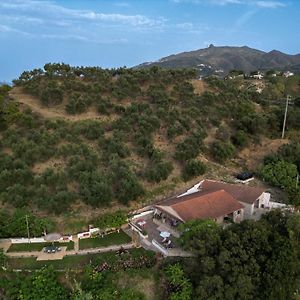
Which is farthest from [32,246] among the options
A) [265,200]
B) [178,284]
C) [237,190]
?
[265,200]

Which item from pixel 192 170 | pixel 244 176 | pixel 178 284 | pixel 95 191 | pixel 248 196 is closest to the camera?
pixel 178 284

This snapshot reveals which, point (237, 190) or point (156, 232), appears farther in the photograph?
point (237, 190)

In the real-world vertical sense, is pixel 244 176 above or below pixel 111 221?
above

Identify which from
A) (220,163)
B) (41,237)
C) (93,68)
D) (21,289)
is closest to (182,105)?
(220,163)

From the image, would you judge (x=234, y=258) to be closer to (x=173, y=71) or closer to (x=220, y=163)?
(x=220, y=163)

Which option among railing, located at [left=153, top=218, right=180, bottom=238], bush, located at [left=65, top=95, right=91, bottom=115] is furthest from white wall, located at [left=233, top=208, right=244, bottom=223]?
bush, located at [left=65, top=95, right=91, bottom=115]

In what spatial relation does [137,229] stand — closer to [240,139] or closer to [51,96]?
[240,139]

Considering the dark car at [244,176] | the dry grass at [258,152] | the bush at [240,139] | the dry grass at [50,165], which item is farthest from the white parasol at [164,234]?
the bush at [240,139]
